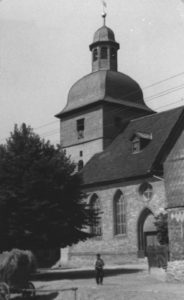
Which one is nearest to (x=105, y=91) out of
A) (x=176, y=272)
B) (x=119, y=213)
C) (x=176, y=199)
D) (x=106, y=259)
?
(x=119, y=213)

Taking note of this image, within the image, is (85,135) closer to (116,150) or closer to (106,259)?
(116,150)

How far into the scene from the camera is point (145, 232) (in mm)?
32531

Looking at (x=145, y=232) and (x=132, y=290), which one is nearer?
(x=132, y=290)

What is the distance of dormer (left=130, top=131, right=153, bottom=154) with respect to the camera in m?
36.2

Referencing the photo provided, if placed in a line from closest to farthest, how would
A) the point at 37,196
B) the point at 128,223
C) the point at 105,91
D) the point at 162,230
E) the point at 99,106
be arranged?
the point at 37,196 < the point at 162,230 < the point at 128,223 < the point at 99,106 < the point at 105,91

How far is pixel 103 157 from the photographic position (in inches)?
1577

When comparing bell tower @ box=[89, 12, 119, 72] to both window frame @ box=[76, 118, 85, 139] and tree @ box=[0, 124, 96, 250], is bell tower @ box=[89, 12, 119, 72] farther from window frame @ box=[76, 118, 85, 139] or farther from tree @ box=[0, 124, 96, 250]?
tree @ box=[0, 124, 96, 250]

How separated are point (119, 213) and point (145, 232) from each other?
3.13 metres

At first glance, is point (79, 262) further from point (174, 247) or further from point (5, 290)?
point (5, 290)

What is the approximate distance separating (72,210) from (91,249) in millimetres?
12444

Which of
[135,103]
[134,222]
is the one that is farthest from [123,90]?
[134,222]

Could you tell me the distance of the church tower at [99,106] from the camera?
43375mm

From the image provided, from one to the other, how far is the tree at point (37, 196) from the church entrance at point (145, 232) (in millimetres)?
7295

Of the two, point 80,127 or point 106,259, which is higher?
point 80,127
